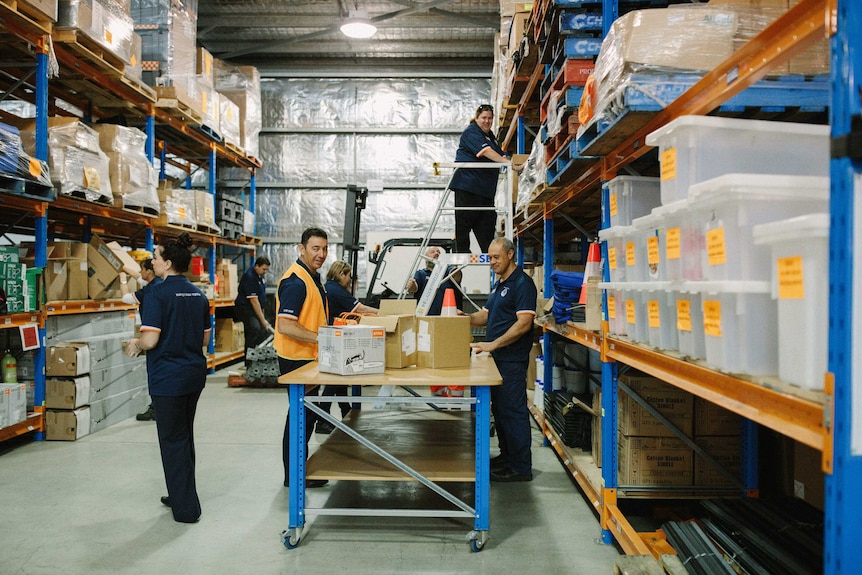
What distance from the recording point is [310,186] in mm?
12594

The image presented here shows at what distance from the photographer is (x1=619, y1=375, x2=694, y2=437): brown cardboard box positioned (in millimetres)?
3639

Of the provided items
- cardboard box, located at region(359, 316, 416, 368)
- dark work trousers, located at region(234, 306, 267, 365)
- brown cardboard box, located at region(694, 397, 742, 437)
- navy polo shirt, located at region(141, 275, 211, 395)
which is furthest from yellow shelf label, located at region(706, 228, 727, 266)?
dark work trousers, located at region(234, 306, 267, 365)

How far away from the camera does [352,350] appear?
11.7 ft

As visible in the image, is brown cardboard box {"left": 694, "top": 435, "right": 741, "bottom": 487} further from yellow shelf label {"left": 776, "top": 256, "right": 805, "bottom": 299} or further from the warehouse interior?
yellow shelf label {"left": 776, "top": 256, "right": 805, "bottom": 299}

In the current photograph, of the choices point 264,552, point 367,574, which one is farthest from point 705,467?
point 264,552

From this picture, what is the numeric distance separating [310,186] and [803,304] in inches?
466

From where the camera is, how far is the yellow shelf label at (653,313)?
2.69 metres

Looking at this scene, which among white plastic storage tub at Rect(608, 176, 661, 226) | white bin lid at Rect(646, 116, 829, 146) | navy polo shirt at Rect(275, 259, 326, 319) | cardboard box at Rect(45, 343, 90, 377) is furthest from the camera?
cardboard box at Rect(45, 343, 90, 377)

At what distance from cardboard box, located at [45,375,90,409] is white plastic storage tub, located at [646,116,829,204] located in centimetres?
598

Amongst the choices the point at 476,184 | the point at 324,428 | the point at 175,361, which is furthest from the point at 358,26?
the point at 175,361

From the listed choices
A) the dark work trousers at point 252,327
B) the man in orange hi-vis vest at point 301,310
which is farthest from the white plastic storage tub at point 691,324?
the dark work trousers at point 252,327

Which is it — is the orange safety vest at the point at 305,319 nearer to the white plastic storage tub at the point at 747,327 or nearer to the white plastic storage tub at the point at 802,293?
the white plastic storage tub at the point at 747,327

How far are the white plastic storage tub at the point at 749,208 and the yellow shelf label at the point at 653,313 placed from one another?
70cm

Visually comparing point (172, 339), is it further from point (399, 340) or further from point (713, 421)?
point (713, 421)
